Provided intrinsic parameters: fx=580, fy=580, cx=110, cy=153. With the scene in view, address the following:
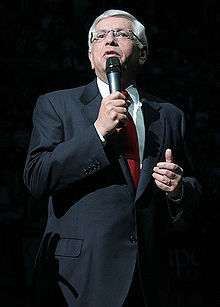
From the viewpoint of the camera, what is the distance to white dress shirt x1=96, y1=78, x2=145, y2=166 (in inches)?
63.1

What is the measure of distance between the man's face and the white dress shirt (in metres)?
0.03

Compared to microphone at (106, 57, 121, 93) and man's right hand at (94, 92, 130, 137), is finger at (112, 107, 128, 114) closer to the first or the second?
man's right hand at (94, 92, 130, 137)

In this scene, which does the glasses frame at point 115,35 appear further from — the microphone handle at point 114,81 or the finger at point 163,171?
the finger at point 163,171

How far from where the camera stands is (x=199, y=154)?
552 centimetres

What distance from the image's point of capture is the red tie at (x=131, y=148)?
1.53 m

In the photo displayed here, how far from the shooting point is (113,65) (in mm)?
1499

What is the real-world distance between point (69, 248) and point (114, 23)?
65 cm

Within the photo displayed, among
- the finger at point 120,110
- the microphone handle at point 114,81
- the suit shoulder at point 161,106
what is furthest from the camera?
the suit shoulder at point 161,106

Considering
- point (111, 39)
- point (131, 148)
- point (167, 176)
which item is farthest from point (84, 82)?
point (167, 176)

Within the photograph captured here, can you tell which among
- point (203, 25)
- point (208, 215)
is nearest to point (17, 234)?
point (208, 215)

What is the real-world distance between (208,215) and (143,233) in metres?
3.83

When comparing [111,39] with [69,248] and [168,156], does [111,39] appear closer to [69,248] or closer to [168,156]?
[168,156]

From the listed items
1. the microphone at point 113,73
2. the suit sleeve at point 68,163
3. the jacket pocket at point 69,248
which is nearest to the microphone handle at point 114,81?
the microphone at point 113,73

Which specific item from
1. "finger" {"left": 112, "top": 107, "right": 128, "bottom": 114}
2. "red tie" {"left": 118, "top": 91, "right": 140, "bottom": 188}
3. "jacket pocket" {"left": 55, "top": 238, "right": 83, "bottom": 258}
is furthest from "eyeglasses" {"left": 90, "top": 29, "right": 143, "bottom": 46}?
"jacket pocket" {"left": 55, "top": 238, "right": 83, "bottom": 258}
